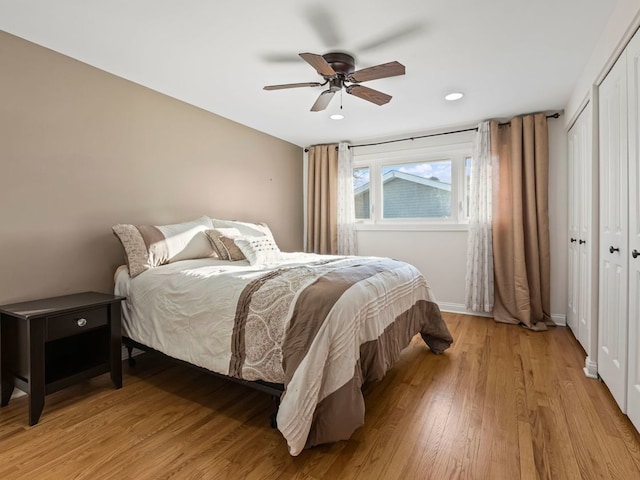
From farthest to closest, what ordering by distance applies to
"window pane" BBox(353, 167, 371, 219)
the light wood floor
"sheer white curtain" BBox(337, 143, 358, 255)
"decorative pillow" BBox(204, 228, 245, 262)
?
1. "window pane" BBox(353, 167, 371, 219)
2. "sheer white curtain" BBox(337, 143, 358, 255)
3. "decorative pillow" BBox(204, 228, 245, 262)
4. the light wood floor

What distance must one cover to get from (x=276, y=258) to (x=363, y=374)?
4.54 ft

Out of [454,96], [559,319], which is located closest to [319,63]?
[454,96]

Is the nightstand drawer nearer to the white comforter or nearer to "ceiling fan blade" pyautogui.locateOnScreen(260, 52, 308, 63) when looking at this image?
the white comforter

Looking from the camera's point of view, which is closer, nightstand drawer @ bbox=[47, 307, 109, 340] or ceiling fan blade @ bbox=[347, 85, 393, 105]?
nightstand drawer @ bbox=[47, 307, 109, 340]

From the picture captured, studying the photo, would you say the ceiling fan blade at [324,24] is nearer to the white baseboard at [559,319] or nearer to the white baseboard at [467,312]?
the white baseboard at [467,312]

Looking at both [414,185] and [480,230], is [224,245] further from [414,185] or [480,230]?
[480,230]

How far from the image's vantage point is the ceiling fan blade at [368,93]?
249 centimetres

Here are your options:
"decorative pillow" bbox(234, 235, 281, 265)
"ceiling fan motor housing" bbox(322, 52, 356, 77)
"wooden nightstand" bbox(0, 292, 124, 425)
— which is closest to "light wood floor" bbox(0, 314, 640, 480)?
"wooden nightstand" bbox(0, 292, 124, 425)

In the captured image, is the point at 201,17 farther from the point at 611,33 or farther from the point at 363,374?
the point at 611,33

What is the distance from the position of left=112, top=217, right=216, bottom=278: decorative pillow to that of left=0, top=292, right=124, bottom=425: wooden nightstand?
34 centimetres

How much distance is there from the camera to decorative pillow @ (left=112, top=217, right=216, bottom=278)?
8.14 ft

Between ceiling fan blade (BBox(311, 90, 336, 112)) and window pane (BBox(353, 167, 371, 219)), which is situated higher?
ceiling fan blade (BBox(311, 90, 336, 112))

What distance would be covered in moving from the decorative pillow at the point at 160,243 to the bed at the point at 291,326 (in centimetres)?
6

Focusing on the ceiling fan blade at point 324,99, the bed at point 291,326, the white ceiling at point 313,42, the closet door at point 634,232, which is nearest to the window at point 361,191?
the white ceiling at point 313,42
